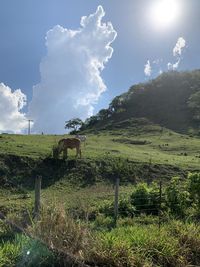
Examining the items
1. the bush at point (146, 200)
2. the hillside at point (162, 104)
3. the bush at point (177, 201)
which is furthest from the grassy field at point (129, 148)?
the hillside at point (162, 104)

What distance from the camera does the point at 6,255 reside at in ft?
30.9

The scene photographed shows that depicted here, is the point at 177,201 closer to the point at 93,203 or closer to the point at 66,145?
the point at 93,203

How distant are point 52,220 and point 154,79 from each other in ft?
367

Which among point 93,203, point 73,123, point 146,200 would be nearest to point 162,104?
point 73,123

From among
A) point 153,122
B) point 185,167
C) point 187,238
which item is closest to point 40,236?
point 187,238

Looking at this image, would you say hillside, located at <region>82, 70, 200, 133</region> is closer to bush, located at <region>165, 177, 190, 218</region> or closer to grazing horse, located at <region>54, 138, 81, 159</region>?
grazing horse, located at <region>54, 138, 81, 159</region>

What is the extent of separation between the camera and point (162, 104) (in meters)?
100

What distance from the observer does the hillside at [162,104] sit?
8396 cm

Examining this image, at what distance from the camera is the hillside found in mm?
83956

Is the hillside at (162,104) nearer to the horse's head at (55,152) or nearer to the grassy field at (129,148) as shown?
the grassy field at (129,148)

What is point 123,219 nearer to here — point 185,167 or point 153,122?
point 185,167

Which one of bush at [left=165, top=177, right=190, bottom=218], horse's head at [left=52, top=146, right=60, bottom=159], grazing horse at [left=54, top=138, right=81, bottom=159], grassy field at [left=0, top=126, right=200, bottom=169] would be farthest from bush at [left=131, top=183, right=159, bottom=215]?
grassy field at [left=0, top=126, right=200, bottom=169]

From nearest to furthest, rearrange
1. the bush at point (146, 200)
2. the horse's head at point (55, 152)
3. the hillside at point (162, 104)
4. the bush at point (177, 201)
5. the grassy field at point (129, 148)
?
the bush at point (177, 201) < the bush at point (146, 200) < the horse's head at point (55, 152) < the grassy field at point (129, 148) < the hillside at point (162, 104)

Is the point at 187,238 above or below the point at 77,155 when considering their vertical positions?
below
